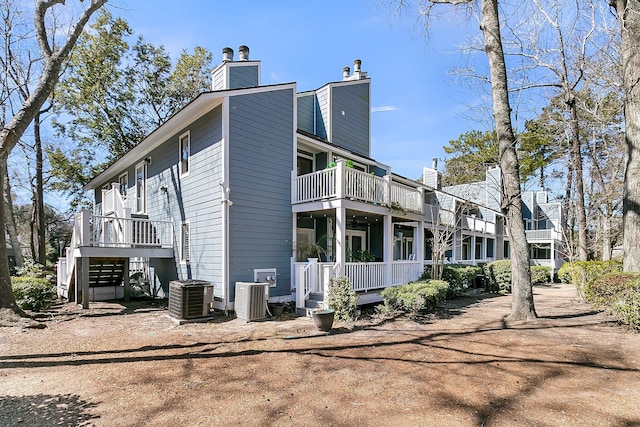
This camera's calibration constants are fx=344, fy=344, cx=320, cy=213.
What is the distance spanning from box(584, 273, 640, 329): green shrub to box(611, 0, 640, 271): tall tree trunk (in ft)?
2.70

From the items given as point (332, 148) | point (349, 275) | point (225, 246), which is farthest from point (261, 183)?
point (349, 275)

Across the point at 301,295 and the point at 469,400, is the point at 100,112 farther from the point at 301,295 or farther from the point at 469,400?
the point at 469,400

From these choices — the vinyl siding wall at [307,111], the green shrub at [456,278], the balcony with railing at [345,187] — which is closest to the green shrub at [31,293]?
the balcony with railing at [345,187]

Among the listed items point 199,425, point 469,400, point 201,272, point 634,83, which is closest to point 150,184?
point 201,272

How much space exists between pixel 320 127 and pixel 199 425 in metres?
12.7

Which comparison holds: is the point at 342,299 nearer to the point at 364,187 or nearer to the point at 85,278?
the point at 364,187

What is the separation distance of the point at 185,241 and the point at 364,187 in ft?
19.7

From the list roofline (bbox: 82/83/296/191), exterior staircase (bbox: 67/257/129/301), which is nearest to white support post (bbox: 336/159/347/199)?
roofline (bbox: 82/83/296/191)

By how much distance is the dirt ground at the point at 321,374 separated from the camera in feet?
11.7

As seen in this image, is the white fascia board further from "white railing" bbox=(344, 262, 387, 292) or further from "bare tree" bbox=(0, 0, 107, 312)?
"bare tree" bbox=(0, 0, 107, 312)

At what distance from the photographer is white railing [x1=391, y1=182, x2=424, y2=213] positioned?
1202 cm

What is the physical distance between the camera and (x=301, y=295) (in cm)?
949

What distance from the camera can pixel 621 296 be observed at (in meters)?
7.60

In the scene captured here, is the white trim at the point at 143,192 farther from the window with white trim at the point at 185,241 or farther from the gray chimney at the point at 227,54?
the gray chimney at the point at 227,54
